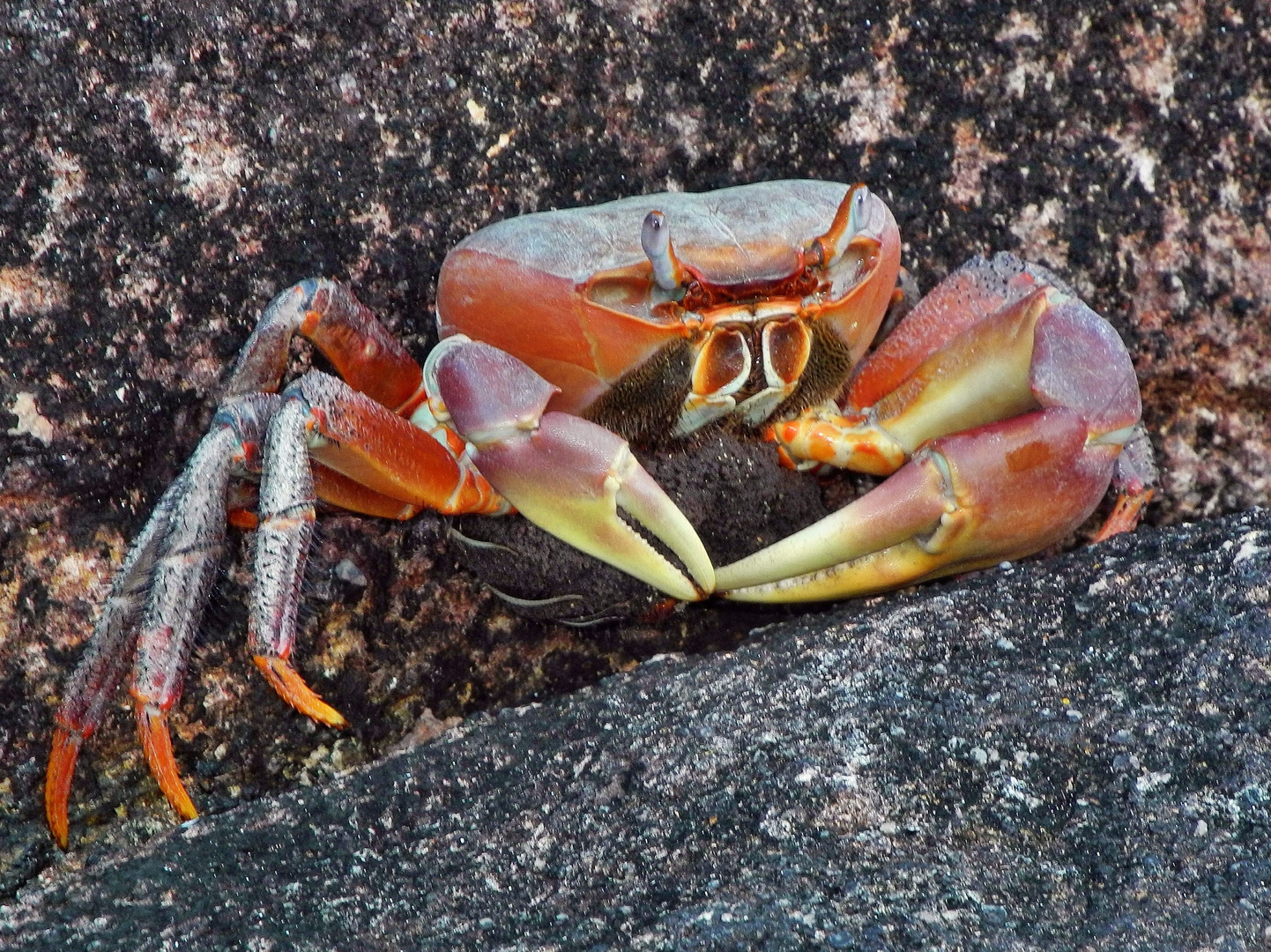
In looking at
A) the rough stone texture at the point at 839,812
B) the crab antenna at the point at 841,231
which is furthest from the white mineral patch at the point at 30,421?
the crab antenna at the point at 841,231

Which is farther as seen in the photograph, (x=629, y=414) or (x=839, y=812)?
(x=629, y=414)

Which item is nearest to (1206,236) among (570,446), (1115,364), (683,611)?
(1115,364)

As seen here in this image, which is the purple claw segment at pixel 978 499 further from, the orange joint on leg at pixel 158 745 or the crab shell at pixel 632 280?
the orange joint on leg at pixel 158 745

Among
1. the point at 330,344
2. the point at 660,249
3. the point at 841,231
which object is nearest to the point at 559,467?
the point at 660,249

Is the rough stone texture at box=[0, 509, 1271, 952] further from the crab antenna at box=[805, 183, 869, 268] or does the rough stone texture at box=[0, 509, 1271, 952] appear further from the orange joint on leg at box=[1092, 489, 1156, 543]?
the crab antenna at box=[805, 183, 869, 268]

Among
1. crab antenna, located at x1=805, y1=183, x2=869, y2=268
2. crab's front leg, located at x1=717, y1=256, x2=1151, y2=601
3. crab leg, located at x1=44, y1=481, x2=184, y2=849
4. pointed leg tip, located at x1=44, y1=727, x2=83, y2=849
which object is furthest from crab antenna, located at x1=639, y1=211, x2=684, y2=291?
pointed leg tip, located at x1=44, y1=727, x2=83, y2=849

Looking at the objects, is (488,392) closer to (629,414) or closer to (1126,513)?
(629,414)
